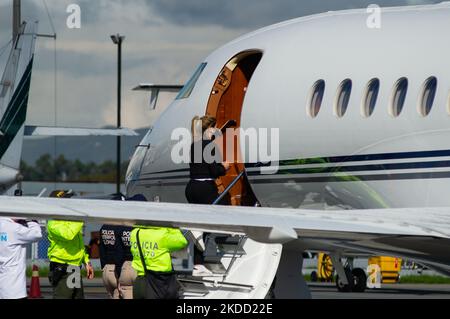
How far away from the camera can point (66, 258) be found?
17.2 metres

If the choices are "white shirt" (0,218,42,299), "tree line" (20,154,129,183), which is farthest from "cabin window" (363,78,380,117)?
"tree line" (20,154,129,183)

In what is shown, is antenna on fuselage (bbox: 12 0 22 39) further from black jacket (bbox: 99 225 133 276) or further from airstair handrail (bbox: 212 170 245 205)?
airstair handrail (bbox: 212 170 245 205)

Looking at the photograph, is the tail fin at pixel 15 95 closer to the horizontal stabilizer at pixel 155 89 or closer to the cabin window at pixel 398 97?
the horizontal stabilizer at pixel 155 89

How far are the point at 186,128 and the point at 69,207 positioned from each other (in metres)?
8.57

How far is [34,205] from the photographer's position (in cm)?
1028

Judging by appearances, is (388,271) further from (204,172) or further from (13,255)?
(13,255)

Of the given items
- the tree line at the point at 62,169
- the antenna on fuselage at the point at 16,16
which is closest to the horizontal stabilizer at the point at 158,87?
the antenna on fuselage at the point at 16,16

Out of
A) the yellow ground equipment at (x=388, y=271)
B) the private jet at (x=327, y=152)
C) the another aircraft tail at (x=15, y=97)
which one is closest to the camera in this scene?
the private jet at (x=327, y=152)

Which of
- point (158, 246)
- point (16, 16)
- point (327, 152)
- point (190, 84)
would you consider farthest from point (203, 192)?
point (16, 16)

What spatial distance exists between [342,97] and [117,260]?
3767mm

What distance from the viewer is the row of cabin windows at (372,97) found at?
14.2m

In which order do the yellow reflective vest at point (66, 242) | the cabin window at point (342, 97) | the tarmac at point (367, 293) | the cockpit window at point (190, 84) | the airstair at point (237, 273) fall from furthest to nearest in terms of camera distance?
the tarmac at point (367, 293) → the cockpit window at point (190, 84) → the yellow reflective vest at point (66, 242) → the cabin window at point (342, 97) → the airstair at point (237, 273)

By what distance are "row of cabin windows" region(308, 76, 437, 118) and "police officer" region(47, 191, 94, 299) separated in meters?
3.59
